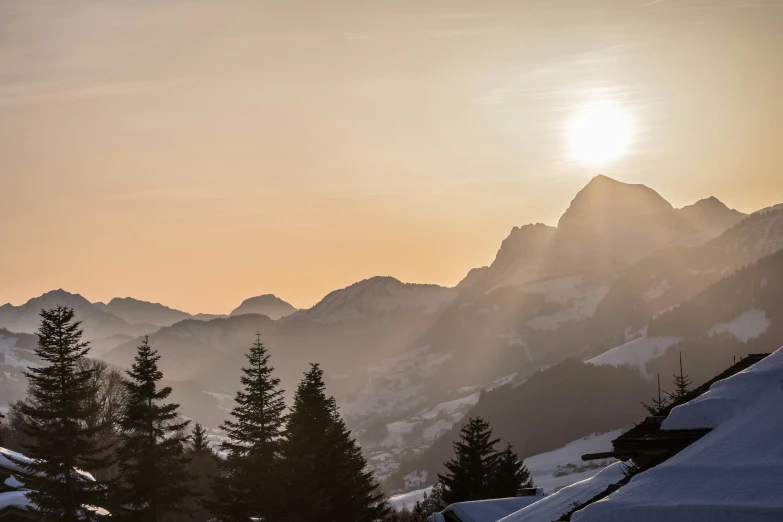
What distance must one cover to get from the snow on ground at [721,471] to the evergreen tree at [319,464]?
30.4 meters

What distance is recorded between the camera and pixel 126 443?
46.4 m

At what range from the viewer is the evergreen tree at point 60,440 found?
42781 millimetres

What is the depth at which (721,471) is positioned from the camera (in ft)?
42.8

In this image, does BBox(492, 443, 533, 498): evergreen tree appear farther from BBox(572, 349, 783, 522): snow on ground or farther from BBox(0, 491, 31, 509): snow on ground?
BBox(572, 349, 783, 522): snow on ground

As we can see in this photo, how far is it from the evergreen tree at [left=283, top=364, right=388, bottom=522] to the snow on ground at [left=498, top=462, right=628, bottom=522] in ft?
73.1

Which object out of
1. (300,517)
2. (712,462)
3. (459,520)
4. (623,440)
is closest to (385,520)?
(300,517)

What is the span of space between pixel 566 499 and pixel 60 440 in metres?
28.9

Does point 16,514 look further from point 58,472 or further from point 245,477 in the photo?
point 245,477

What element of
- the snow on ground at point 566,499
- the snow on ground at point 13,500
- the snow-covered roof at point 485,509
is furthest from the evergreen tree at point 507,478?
the snow on ground at point 566,499

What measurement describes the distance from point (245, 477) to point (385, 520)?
16876 millimetres

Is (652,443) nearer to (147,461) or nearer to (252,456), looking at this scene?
(252,456)

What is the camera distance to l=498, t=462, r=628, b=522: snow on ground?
20.7m

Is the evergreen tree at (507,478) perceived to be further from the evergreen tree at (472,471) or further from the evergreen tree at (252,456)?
the evergreen tree at (252,456)

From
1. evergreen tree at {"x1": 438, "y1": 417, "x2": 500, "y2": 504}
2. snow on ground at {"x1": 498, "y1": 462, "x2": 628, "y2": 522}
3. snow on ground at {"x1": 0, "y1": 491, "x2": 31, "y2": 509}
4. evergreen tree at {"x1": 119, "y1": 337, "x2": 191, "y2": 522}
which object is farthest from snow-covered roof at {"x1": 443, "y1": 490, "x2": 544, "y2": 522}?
evergreen tree at {"x1": 438, "y1": 417, "x2": 500, "y2": 504}
